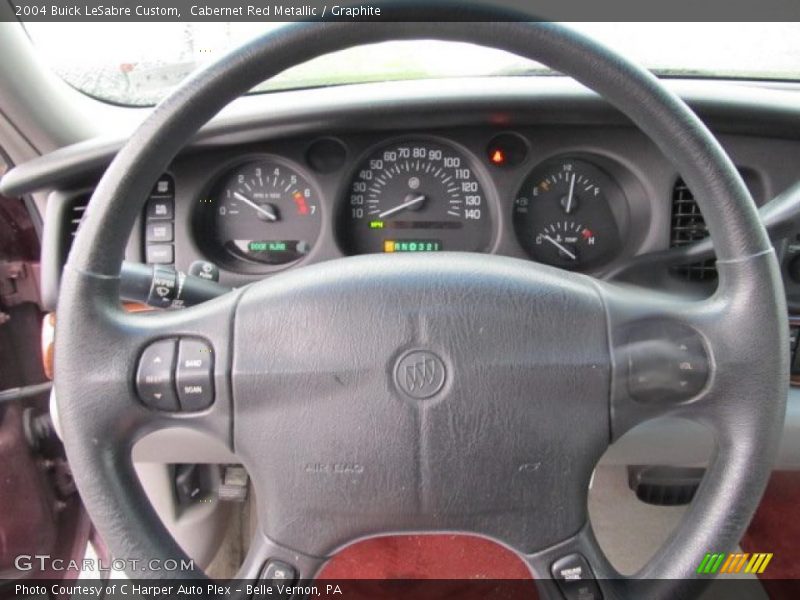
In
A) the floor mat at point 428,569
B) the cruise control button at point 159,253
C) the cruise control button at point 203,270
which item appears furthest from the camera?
the floor mat at point 428,569

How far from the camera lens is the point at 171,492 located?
159cm

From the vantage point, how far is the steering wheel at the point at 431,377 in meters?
0.82

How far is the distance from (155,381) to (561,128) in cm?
95

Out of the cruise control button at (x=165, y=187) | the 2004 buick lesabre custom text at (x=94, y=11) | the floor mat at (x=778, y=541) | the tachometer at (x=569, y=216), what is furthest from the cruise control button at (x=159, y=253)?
the floor mat at (x=778, y=541)

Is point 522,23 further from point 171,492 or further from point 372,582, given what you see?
point 372,582

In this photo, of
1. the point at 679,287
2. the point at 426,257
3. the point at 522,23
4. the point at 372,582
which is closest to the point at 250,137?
the point at 426,257

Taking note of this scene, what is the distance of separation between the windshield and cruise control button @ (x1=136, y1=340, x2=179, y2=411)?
822mm

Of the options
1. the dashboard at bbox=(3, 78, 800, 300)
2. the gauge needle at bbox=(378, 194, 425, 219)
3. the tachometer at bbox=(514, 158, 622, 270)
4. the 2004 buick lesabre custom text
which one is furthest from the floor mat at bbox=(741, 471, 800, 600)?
the 2004 buick lesabre custom text

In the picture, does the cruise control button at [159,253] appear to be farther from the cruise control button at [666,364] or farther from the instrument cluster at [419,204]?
the cruise control button at [666,364]

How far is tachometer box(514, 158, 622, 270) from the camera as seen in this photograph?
4.91 ft

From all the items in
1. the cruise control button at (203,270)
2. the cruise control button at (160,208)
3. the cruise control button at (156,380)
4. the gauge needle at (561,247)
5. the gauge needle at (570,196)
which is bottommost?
the cruise control button at (156,380)

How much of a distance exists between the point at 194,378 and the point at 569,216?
928 mm

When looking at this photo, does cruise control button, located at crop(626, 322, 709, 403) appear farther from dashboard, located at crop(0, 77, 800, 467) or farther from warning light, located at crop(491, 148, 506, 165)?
warning light, located at crop(491, 148, 506, 165)

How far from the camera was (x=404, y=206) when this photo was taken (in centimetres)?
149
